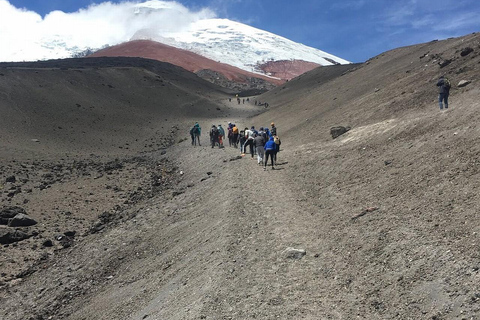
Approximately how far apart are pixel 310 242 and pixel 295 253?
698 mm

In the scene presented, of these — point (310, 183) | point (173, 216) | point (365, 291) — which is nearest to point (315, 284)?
point (365, 291)

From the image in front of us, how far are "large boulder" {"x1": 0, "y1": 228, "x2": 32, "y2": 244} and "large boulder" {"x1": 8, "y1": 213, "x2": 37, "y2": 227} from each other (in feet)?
2.64

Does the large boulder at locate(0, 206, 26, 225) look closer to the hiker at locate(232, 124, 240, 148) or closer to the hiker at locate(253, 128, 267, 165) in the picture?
the hiker at locate(253, 128, 267, 165)

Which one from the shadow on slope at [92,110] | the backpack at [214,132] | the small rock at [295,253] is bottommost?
the small rock at [295,253]

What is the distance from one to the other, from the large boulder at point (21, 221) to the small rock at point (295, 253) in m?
10.8

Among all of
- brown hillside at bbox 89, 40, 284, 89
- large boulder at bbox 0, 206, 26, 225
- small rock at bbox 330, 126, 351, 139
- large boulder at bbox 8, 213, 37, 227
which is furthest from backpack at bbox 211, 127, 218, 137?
brown hillside at bbox 89, 40, 284, 89

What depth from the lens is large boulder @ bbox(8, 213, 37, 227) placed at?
14.3 meters

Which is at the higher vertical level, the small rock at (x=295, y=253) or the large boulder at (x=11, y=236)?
the small rock at (x=295, y=253)

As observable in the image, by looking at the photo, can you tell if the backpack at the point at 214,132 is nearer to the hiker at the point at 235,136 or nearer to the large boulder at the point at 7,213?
the hiker at the point at 235,136

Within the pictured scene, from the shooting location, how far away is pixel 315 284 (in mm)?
6352

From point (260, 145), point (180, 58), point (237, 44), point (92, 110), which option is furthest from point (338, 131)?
point (237, 44)

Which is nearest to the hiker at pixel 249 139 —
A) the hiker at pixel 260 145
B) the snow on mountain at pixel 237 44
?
the hiker at pixel 260 145

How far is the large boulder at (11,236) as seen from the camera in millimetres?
13156

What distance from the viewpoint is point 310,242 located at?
7992 millimetres
